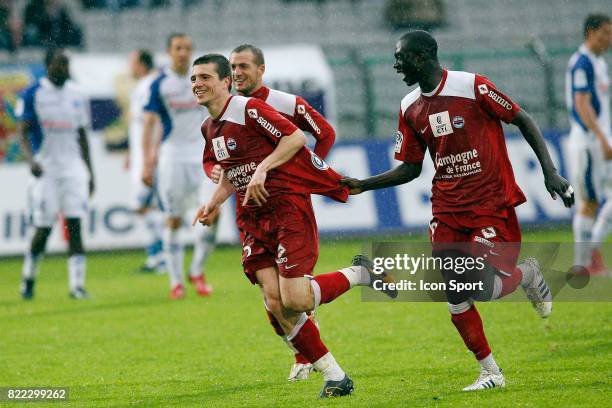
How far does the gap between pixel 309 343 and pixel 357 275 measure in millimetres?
694

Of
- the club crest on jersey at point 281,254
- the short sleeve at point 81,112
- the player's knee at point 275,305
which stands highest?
the short sleeve at point 81,112

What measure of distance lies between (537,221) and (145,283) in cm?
608

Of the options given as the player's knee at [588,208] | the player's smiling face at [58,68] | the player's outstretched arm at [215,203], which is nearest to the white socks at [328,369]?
the player's outstretched arm at [215,203]

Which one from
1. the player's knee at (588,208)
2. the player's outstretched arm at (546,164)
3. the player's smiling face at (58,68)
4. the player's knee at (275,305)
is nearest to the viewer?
the player's outstretched arm at (546,164)

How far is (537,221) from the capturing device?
16.1m

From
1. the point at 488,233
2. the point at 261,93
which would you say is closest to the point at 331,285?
the point at 488,233

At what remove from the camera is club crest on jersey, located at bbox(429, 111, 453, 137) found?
249 inches

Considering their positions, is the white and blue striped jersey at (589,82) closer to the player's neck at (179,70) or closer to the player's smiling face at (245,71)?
the player's neck at (179,70)

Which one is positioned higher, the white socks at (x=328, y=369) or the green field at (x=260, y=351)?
the white socks at (x=328, y=369)

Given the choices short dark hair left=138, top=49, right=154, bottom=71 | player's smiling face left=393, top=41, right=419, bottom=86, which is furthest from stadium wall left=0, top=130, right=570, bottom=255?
player's smiling face left=393, top=41, right=419, bottom=86

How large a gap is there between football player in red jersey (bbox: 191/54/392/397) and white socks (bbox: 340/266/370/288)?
17 mm

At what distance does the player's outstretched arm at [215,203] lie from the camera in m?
6.55

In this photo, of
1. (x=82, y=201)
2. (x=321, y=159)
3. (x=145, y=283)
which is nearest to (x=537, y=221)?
(x=145, y=283)

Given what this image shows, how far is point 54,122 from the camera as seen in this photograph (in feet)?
38.3
